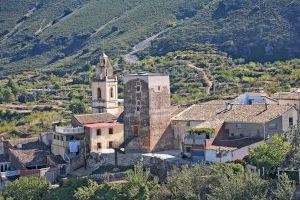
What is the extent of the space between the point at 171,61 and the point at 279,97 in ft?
137

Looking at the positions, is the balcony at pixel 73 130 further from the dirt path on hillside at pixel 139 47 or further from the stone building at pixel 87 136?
the dirt path on hillside at pixel 139 47

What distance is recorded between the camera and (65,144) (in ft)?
178

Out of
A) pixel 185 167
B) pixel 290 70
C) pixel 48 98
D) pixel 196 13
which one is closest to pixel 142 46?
pixel 196 13

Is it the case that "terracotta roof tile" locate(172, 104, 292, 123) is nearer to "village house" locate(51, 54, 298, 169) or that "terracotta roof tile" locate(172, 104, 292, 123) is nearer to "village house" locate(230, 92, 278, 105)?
"village house" locate(51, 54, 298, 169)

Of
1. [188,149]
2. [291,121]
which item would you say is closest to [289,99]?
[291,121]

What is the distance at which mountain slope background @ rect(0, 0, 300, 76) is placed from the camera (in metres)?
98.8

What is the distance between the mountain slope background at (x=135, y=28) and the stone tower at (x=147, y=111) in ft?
146

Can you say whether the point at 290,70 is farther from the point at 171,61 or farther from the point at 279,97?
the point at 279,97

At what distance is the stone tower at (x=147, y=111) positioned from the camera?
5172 centimetres

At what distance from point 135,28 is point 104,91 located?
196ft

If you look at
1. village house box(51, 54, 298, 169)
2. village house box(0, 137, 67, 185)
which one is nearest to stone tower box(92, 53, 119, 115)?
village house box(51, 54, 298, 169)

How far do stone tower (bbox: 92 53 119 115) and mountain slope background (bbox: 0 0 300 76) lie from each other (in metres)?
36.3

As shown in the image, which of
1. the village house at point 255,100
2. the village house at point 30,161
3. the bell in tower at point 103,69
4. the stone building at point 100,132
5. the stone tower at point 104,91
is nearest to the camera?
the village house at point 30,161

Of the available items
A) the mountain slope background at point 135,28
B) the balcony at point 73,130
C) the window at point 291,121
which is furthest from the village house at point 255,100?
the mountain slope background at point 135,28
